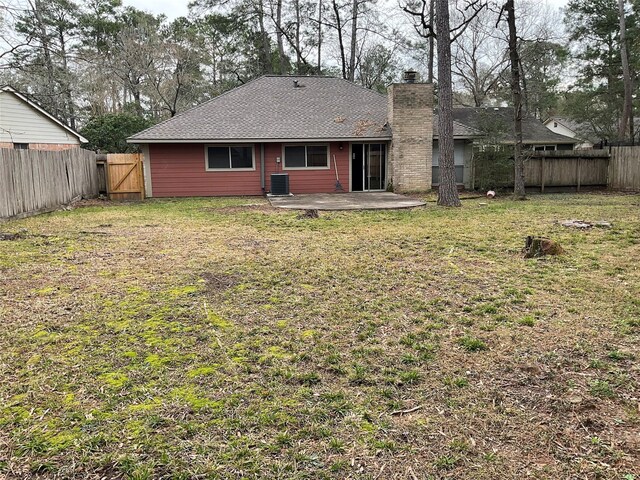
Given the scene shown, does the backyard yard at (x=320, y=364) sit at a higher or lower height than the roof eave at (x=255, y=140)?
lower

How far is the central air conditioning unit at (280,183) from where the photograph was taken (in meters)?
15.4

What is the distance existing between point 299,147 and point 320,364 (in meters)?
13.6

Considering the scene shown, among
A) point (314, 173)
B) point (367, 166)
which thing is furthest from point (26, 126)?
point (367, 166)

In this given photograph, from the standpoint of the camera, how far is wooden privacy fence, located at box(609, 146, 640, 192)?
1543 centimetres

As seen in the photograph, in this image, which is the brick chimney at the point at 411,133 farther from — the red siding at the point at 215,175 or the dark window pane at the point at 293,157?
the dark window pane at the point at 293,157

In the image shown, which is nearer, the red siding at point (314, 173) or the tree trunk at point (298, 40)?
the red siding at point (314, 173)

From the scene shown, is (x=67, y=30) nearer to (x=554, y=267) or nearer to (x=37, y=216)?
(x=37, y=216)

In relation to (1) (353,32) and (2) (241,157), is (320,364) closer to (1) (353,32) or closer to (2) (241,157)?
(2) (241,157)

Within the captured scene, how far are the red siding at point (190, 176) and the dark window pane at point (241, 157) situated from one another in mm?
225

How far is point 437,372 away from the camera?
2.91 metres

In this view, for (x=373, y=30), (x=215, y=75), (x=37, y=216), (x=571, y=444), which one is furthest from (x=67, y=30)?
(x=571, y=444)

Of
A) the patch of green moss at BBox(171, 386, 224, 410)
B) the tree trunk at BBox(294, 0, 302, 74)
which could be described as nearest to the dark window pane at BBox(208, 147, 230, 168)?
the patch of green moss at BBox(171, 386, 224, 410)

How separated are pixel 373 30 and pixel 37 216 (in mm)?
23121

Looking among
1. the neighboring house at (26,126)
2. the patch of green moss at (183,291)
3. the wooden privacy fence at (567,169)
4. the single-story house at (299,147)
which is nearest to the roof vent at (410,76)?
the single-story house at (299,147)
